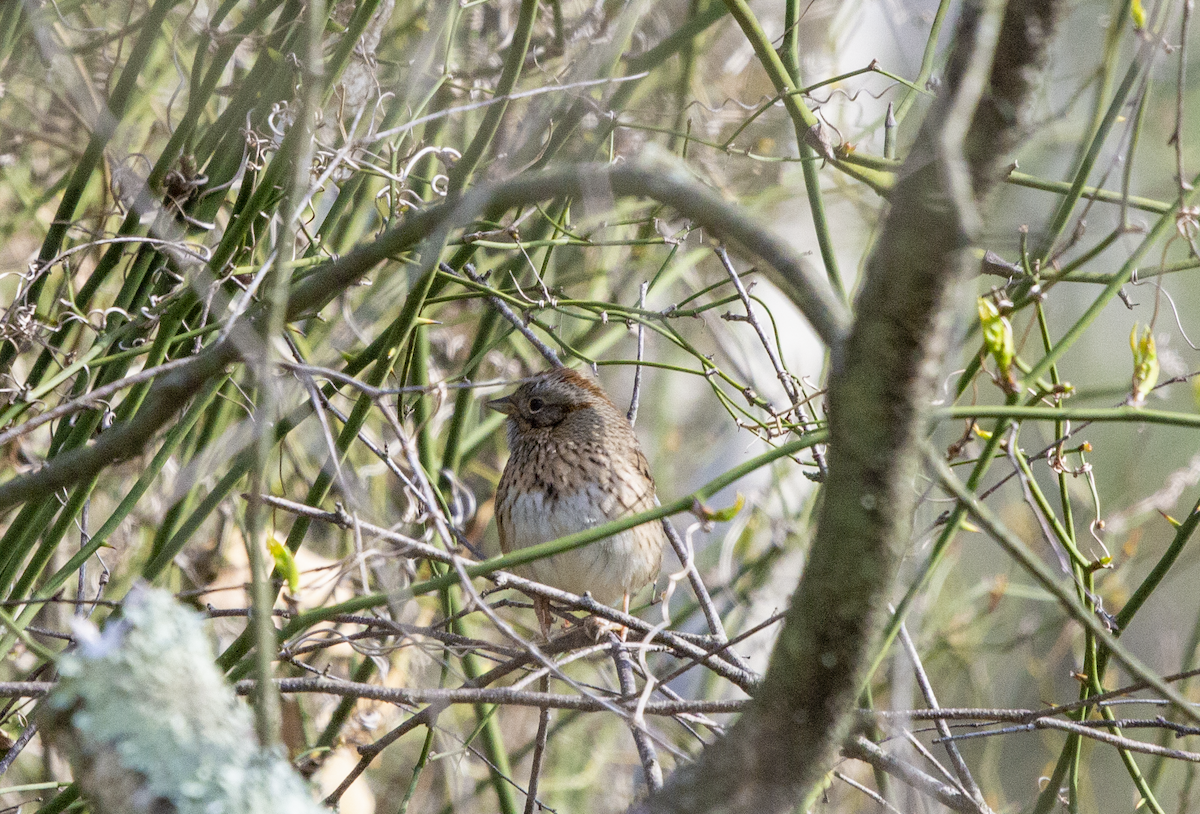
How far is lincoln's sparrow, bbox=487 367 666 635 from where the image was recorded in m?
3.04

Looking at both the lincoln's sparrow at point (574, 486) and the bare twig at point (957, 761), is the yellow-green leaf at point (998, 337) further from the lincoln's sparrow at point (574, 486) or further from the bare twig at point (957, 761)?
the lincoln's sparrow at point (574, 486)

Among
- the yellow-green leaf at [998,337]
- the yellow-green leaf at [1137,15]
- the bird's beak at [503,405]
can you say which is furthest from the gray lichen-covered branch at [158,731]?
the bird's beak at [503,405]

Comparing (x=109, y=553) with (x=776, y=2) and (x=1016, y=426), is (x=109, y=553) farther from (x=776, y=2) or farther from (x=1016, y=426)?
(x=776, y=2)

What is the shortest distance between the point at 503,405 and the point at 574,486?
0.40 m

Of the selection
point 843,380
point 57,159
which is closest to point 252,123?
point 57,159

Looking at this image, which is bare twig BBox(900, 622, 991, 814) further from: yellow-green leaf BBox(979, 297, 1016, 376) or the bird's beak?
the bird's beak

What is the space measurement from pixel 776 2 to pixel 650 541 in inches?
110

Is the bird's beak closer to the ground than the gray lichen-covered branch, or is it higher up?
higher up

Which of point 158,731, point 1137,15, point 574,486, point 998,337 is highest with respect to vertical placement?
point 1137,15

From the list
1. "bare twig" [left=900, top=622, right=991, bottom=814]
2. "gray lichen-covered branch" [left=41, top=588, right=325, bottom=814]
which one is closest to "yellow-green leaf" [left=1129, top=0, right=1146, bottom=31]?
"bare twig" [left=900, top=622, right=991, bottom=814]

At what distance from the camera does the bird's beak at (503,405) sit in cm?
332

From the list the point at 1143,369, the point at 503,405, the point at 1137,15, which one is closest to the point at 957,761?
the point at 1143,369

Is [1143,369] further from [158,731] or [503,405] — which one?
[503,405]

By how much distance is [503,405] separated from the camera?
132 inches
